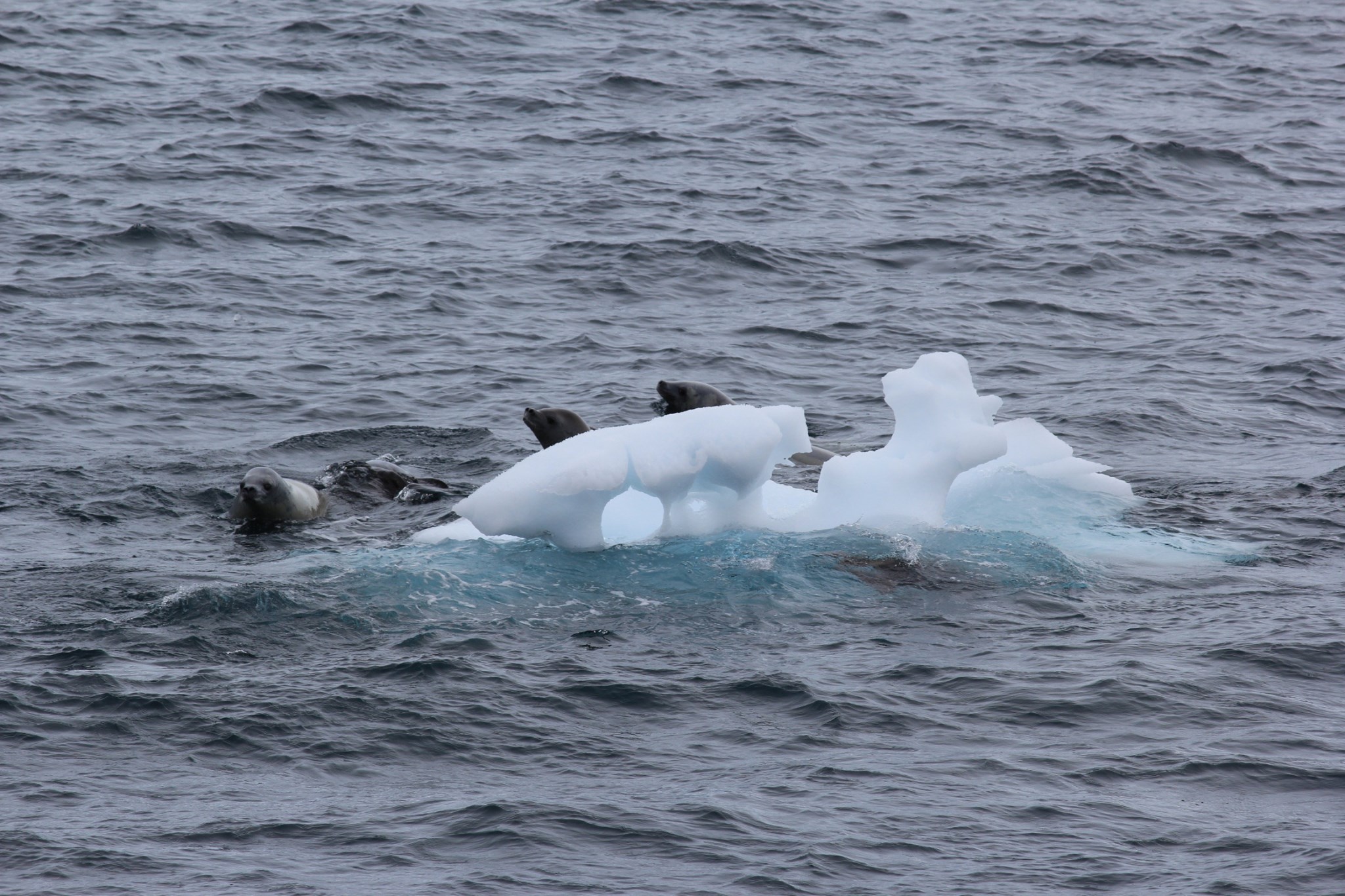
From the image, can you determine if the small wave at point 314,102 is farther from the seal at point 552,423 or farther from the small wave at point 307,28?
the seal at point 552,423

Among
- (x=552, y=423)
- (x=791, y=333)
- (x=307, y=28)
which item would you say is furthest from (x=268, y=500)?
(x=307, y=28)

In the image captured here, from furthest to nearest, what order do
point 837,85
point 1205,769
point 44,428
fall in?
point 837,85
point 44,428
point 1205,769

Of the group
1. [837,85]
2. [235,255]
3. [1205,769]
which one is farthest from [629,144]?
[1205,769]

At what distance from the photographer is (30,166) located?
792 inches

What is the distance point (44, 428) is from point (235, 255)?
16.8 feet

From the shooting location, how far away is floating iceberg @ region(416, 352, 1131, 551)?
Result: 1017 centimetres

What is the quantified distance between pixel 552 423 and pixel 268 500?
7.28 feet

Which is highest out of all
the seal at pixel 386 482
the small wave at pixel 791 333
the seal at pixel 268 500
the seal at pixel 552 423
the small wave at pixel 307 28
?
the small wave at pixel 307 28

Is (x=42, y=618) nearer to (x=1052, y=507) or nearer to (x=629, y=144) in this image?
(x=1052, y=507)

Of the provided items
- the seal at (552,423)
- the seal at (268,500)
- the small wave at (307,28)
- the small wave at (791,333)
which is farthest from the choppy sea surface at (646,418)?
the seal at (552,423)

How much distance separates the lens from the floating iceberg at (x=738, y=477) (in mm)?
10172

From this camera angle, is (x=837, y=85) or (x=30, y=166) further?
(x=837, y=85)

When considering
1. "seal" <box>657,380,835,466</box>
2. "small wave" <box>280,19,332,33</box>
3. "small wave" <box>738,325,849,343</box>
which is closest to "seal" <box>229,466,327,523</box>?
"seal" <box>657,380,835,466</box>

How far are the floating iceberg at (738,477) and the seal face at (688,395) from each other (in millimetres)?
961
